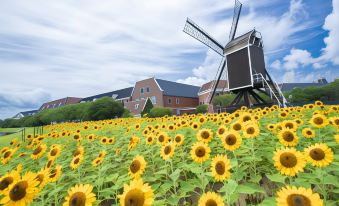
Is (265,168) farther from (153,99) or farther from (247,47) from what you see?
(153,99)

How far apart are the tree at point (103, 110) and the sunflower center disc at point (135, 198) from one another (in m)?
29.7

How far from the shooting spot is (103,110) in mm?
30391

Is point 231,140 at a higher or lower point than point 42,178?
higher

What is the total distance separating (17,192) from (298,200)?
233 centimetres

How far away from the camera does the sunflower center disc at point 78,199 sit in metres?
1.89

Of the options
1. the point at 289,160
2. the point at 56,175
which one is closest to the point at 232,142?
the point at 289,160

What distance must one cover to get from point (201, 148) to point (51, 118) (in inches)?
1652

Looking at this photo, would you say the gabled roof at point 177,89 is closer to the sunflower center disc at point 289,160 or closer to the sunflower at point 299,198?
the sunflower center disc at point 289,160

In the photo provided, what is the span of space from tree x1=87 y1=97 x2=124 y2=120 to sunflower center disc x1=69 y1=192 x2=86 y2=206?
96.6ft

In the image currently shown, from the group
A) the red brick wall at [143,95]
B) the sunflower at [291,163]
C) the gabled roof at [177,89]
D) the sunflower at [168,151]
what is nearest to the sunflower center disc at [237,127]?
the sunflower at [168,151]

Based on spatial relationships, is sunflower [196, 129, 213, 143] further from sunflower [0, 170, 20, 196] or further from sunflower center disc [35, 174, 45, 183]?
sunflower [0, 170, 20, 196]

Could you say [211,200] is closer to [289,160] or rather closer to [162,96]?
[289,160]

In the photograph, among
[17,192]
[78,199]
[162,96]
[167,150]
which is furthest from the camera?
[162,96]

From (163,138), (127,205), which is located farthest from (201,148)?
(127,205)
